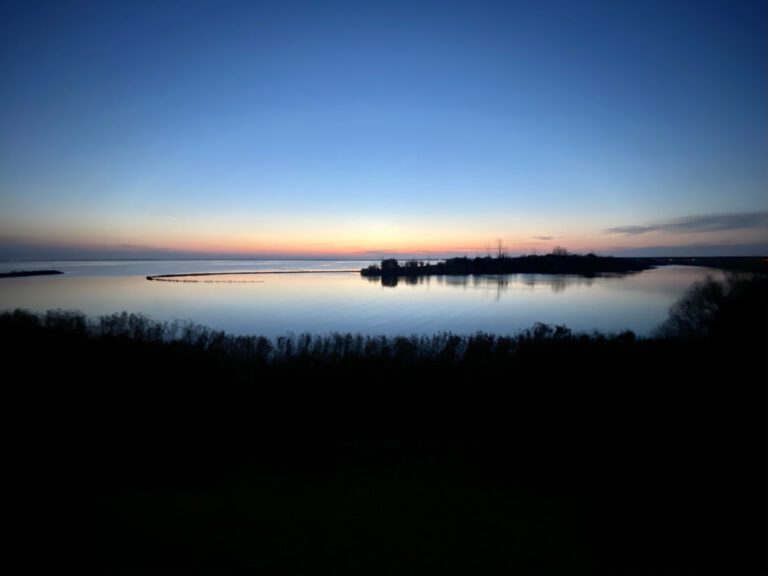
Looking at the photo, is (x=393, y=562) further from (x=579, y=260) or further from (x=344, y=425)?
(x=579, y=260)

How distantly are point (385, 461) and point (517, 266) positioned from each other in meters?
94.0

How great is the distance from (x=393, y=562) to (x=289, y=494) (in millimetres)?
2150

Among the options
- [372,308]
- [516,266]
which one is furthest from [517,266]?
→ [372,308]

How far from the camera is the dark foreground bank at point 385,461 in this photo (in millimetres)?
4375

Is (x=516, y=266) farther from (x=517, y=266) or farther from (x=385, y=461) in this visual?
(x=385, y=461)

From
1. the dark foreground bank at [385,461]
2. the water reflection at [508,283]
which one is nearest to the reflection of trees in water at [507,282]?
the water reflection at [508,283]

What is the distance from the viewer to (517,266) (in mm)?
95375

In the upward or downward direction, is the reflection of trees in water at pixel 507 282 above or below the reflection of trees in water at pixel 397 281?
below

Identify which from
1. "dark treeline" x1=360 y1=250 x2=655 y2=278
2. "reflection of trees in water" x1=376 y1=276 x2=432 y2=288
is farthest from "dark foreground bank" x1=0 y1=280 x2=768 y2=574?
"dark treeline" x1=360 y1=250 x2=655 y2=278

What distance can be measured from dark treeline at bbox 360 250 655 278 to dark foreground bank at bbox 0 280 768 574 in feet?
242

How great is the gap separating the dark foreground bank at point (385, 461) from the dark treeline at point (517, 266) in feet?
242

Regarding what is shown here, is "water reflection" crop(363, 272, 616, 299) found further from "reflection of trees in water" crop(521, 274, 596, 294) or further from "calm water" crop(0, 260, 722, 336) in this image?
"calm water" crop(0, 260, 722, 336)

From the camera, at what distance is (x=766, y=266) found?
1305 cm

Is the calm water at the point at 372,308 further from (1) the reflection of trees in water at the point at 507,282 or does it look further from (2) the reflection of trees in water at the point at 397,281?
(2) the reflection of trees in water at the point at 397,281
